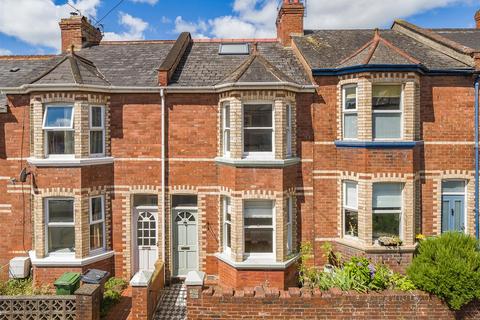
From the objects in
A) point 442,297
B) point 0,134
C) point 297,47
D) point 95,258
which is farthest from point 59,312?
point 297,47

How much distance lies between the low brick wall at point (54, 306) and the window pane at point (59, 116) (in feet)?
16.6

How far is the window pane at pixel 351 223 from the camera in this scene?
34.0 ft

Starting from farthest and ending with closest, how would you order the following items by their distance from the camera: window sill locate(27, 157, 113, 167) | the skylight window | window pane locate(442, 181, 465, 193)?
the skylight window → window pane locate(442, 181, 465, 193) → window sill locate(27, 157, 113, 167)

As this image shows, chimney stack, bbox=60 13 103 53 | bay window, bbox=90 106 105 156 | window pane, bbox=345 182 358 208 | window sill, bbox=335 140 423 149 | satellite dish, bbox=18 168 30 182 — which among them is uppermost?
chimney stack, bbox=60 13 103 53

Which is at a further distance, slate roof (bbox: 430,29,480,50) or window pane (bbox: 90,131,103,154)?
slate roof (bbox: 430,29,480,50)

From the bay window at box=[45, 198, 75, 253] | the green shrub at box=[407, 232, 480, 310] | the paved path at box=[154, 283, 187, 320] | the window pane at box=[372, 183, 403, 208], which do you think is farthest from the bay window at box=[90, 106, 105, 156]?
the green shrub at box=[407, 232, 480, 310]

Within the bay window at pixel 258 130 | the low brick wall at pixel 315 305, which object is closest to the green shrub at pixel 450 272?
the low brick wall at pixel 315 305

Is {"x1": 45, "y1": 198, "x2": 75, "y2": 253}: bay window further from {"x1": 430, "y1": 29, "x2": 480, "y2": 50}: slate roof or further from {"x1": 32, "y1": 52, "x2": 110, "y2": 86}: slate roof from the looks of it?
{"x1": 430, "y1": 29, "x2": 480, "y2": 50}: slate roof

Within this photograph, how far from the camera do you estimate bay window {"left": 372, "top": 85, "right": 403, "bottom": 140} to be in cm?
997

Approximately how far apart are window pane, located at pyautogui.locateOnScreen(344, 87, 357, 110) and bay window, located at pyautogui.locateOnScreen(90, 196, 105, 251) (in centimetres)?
872

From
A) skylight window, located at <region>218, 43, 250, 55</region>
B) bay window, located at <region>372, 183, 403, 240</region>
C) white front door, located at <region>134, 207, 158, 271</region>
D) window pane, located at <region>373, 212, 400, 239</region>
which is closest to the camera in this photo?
bay window, located at <region>372, 183, 403, 240</region>

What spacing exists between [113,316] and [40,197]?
14.5 feet

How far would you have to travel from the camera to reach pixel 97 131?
10.6 metres

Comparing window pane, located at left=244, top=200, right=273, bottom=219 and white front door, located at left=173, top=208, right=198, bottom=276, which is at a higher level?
window pane, located at left=244, top=200, right=273, bottom=219
